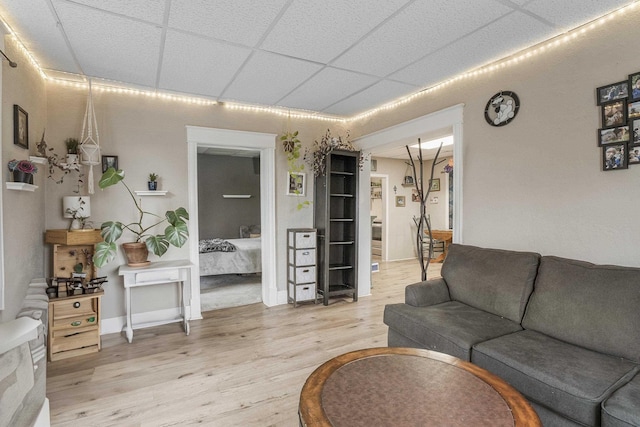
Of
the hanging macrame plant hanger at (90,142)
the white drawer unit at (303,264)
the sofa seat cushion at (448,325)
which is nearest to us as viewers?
the sofa seat cushion at (448,325)

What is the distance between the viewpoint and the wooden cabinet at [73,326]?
2.73m

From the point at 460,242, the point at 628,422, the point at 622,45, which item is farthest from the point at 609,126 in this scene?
the point at 628,422

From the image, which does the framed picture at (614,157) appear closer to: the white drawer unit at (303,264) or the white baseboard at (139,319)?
the white drawer unit at (303,264)

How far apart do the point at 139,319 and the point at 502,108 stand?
4198 millimetres

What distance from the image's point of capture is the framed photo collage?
2.01 meters

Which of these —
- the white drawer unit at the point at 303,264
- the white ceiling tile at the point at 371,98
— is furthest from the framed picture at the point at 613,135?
the white drawer unit at the point at 303,264

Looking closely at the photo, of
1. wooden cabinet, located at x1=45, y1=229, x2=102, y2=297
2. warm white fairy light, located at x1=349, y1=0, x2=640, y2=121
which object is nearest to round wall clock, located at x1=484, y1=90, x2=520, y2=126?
warm white fairy light, located at x1=349, y1=0, x2=640, y2=121

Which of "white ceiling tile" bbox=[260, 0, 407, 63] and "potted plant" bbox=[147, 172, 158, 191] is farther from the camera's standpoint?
"potted plant" bbox=[147, 172, 158, 191]

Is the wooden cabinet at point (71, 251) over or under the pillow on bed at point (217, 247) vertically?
over

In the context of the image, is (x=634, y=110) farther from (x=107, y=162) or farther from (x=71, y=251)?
(x=71, y=251)

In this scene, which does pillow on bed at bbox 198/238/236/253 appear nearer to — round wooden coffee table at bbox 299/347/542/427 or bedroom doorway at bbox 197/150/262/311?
bedroom doorway at bbox 197/150/262/311

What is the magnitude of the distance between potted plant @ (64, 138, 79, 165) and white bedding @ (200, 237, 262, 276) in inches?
98.3

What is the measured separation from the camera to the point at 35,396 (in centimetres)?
155

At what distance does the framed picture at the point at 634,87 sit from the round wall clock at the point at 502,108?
0.71 m
